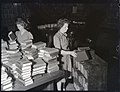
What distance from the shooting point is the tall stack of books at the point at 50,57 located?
4.74ft

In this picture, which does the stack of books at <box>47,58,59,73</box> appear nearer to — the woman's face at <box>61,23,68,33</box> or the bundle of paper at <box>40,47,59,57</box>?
the bundle of paper at <box>40,47,59,57</box>

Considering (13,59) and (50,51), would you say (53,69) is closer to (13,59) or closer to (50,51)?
(50,51)

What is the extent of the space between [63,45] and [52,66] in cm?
16

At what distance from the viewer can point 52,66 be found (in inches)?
57.9

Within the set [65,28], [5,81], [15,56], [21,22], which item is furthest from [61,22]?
[5,81]

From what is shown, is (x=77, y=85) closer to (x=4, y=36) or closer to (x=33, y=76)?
(x=33, y=76)

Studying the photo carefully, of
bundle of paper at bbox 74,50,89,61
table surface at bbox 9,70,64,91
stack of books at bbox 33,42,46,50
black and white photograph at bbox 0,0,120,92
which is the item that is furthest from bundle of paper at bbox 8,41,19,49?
bundle of paper at bbox 74,50,89,61

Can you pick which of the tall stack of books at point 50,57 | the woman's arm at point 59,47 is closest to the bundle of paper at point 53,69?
the tall stack of books at point 50,57

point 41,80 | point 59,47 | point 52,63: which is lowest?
point 41,80

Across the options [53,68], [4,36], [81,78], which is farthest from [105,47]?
[4,36]

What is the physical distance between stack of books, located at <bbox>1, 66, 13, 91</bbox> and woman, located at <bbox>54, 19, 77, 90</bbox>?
33 cm

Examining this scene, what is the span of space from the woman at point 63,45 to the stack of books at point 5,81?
328 mm

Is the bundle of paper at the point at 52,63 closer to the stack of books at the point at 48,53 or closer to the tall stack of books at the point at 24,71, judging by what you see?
the stack of books at the point at 48,53

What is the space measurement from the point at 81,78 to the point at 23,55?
1.41 ft
